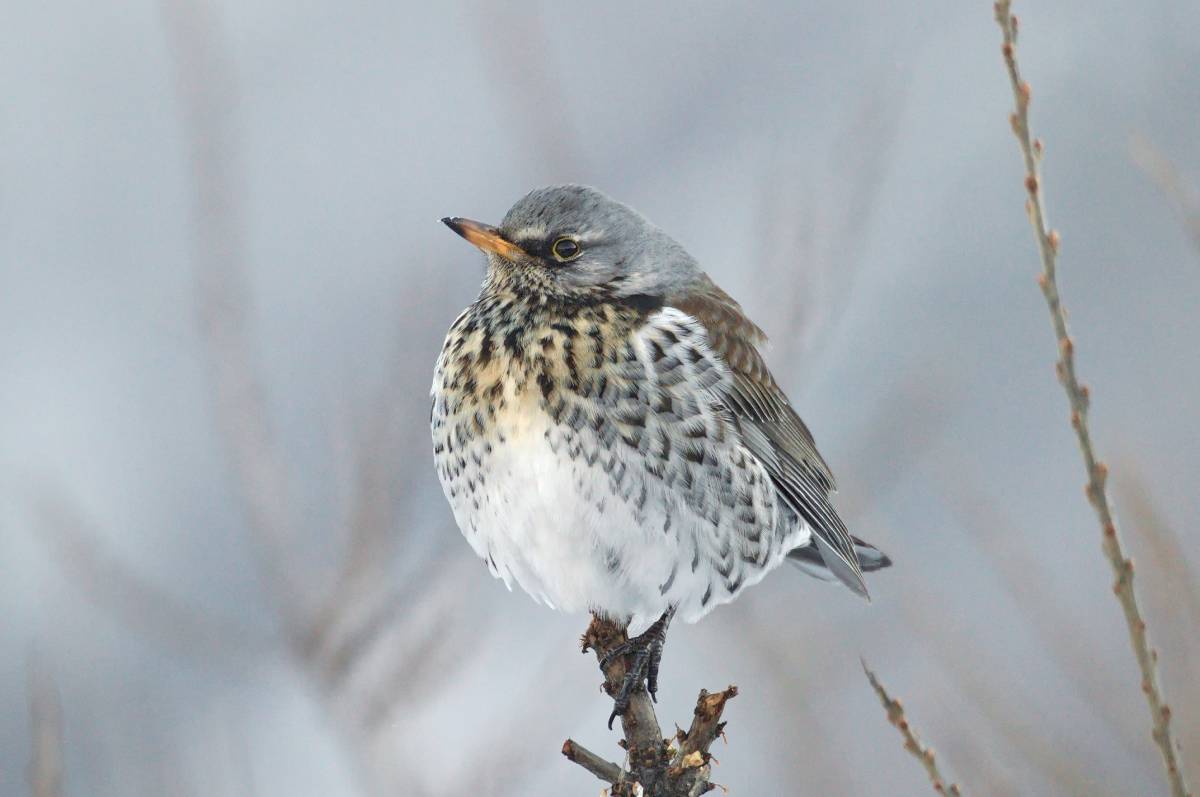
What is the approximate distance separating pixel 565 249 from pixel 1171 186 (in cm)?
196

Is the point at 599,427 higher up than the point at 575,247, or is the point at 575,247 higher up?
the point at 575,247

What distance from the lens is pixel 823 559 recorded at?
4.86m

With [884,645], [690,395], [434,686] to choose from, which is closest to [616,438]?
[690,395]

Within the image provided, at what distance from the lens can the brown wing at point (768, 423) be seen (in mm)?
4562

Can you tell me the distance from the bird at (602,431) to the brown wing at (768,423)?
0.05 ft

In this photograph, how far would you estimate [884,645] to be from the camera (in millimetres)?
7188

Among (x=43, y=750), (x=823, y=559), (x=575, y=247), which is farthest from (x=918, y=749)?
(x=823, y=559)

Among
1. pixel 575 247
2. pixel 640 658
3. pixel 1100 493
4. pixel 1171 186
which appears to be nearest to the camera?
pixel 1100 493

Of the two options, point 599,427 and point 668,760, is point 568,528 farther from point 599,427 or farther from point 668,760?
point 668,760

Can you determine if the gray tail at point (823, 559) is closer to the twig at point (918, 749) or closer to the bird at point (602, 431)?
the bird at point (602, 431)

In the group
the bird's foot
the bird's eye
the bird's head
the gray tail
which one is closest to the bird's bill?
the bird's head

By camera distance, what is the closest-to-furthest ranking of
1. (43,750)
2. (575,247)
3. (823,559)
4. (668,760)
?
(43,750) → (668,760) → (575,247) → (823,559)

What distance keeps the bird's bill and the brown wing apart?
1.89 feet

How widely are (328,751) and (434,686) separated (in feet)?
13.0
